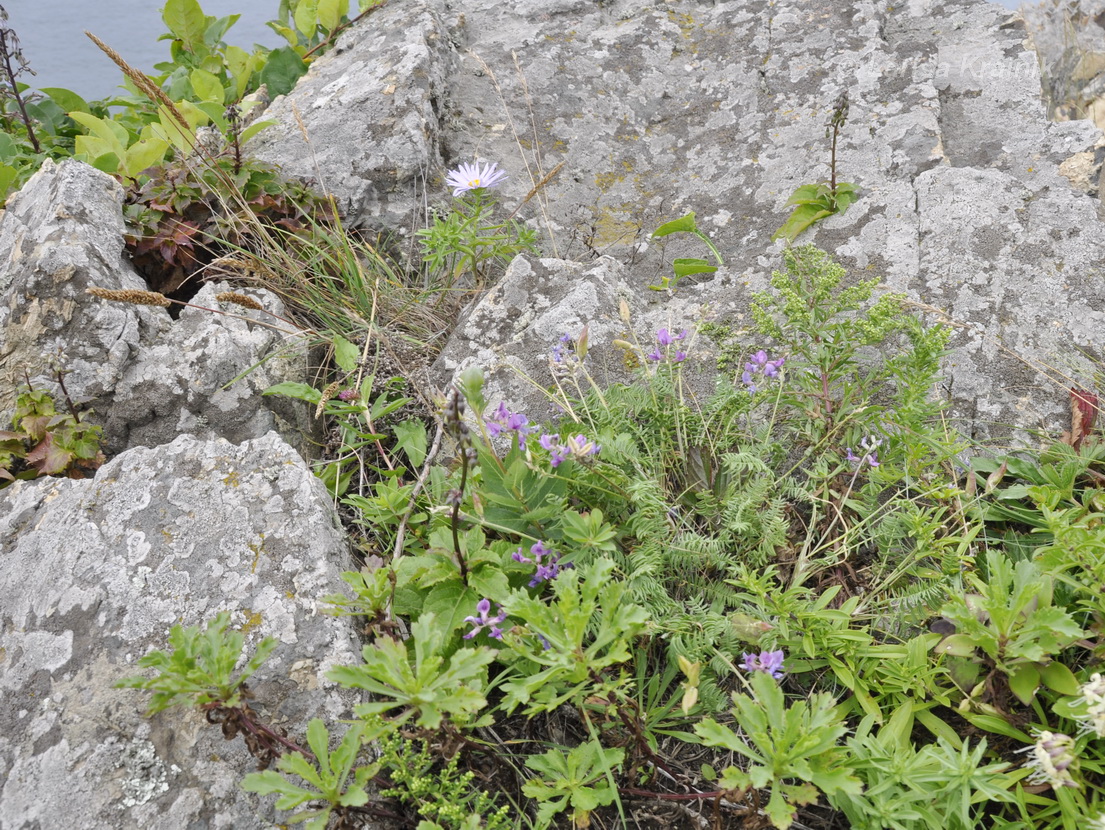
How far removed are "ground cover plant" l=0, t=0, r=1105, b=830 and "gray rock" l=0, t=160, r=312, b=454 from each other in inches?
8.7

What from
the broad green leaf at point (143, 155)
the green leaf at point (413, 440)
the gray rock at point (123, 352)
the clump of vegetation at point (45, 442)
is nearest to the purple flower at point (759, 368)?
the green leaf at point (413, 440)

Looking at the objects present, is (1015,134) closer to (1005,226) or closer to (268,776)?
(1005,226)

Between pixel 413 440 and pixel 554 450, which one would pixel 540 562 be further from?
pixel 413 440

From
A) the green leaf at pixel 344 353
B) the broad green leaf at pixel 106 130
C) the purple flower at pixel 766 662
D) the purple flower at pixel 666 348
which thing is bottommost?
the purple flower at pixel 766 662

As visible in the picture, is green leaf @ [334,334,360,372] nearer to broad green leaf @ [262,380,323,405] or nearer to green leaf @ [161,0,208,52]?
broad green leaf @ [262,380,323,405]

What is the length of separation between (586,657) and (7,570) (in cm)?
177

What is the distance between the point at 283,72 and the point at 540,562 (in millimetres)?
4223

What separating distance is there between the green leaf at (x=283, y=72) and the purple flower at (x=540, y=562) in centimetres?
407

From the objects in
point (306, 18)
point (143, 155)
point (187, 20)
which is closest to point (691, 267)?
point (143, 155)

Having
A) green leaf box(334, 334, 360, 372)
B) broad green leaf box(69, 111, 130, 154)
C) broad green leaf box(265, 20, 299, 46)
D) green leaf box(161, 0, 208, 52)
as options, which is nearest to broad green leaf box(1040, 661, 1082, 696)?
green leaf box(334, 334, 360, 372)

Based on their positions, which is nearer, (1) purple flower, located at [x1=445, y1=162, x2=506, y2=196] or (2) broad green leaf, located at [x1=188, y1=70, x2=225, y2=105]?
(1) purple flower, located at [x1=445, y1=162, x2=506, y2=196]

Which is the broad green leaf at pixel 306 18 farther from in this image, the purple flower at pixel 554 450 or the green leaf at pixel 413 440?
the purple flower at pixel 554 450

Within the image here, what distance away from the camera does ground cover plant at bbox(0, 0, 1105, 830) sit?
5.25 ft

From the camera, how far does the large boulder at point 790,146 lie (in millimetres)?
2713
